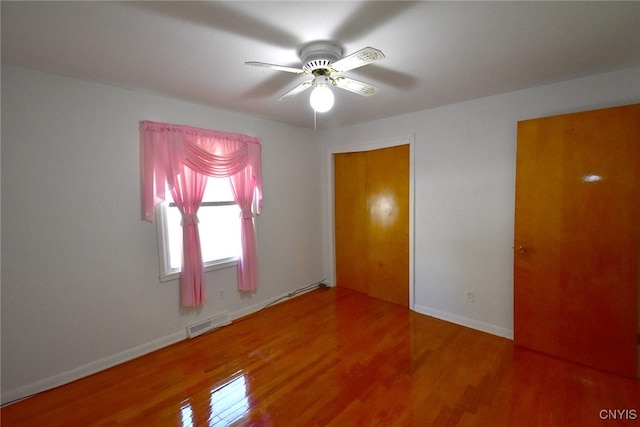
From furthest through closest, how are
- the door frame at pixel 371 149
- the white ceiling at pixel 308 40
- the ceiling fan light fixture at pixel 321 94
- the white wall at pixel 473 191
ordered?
the door frame at pixel 371 149, the white wall at pixel 473 191, the ceiling fan light fixture at pixel 321 94, the white ceiling at pixel 308 40

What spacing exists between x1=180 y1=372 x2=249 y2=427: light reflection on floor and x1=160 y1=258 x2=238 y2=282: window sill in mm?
1141

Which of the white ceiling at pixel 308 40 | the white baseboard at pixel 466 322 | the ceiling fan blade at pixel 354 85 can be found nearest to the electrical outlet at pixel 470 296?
the white baseboard at pixel 466 322

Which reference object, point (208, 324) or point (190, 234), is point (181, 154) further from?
point (208, 324)

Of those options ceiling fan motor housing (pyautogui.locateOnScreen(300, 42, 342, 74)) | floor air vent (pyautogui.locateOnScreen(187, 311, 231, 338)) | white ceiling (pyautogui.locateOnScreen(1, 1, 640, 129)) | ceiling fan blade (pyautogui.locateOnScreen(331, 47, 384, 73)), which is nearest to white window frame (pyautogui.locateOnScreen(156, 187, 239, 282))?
floor air vent (pyautogui.locateOnScreen(187, 311, 231, 338))

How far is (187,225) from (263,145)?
1.34m

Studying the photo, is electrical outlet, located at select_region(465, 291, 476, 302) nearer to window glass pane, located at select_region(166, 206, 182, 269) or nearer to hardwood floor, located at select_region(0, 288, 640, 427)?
hardwood floor, located at select_region(0, 288, 640, 427)

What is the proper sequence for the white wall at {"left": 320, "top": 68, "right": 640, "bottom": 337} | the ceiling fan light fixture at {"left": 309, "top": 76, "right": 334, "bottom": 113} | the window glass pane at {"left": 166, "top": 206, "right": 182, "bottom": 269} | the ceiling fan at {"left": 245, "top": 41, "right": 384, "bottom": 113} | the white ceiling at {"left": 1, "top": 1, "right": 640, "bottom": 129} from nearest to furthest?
the white ceiling at {"left": 1, "top": 1, "right": 640, "bottom": 129} < the ceiling fan at {"left": 245, "top": 41, "right": 384, "bottom": 113} < the ceiling fan light fixture at {"left": 309, "top": 76, "right": 334, "bottom": 113} < the white wall at {"left": 320, "top": 68, "right": 640, "bottom": 337} < the window glass pane at {"left": 166, "top": 206, "right": 182, "bottom": 269}

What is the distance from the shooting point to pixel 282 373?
86.2 inches

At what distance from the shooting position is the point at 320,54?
1.67 m

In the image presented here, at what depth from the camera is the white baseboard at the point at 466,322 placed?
269 centimetres

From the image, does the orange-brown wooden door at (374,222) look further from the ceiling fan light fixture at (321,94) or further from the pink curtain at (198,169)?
the ceiling fan light fixture at (321,94)

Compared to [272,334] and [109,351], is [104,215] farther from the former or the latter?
[272,334]

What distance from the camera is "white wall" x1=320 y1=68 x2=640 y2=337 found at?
2422 mm

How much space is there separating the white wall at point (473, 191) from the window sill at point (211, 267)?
216 centimetres
